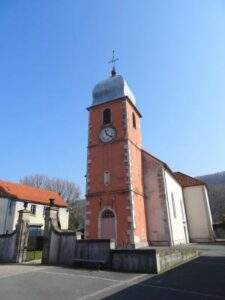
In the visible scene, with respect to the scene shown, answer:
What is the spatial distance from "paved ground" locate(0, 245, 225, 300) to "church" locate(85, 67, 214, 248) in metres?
9.54

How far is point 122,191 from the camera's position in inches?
840

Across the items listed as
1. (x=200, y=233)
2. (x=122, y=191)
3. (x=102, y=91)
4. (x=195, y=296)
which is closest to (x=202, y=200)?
(x=200, y=233)

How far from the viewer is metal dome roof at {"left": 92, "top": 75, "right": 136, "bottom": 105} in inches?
1010

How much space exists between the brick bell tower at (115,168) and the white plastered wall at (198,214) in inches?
495

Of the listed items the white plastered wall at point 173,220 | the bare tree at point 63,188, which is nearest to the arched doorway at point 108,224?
the white plastered wall at point 173,220

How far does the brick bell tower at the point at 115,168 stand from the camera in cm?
2080

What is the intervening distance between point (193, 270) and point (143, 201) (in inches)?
493

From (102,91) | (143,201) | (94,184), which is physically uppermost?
(102,91)

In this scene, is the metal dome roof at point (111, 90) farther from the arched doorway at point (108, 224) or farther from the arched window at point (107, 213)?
the arched doorway at point (108, 224)

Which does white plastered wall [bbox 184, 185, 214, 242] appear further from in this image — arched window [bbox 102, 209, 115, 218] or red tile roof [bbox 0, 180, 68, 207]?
red tile roof [bbox 0, 180, 68, 207]

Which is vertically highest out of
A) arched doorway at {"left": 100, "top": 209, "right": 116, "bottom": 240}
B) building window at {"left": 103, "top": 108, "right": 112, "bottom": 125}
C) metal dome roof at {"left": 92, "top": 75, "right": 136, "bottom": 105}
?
metal dome roof at {"left": 92, "top": 75, "right": 136, "bottom": 105}

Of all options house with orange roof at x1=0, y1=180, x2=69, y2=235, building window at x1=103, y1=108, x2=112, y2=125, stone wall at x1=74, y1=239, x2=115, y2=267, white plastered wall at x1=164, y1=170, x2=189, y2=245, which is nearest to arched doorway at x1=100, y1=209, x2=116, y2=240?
white plastered wall at x1=164, y1=170, x2=189, y2=245

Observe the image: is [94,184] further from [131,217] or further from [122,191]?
[131,217]

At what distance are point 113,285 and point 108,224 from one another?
12.9m
